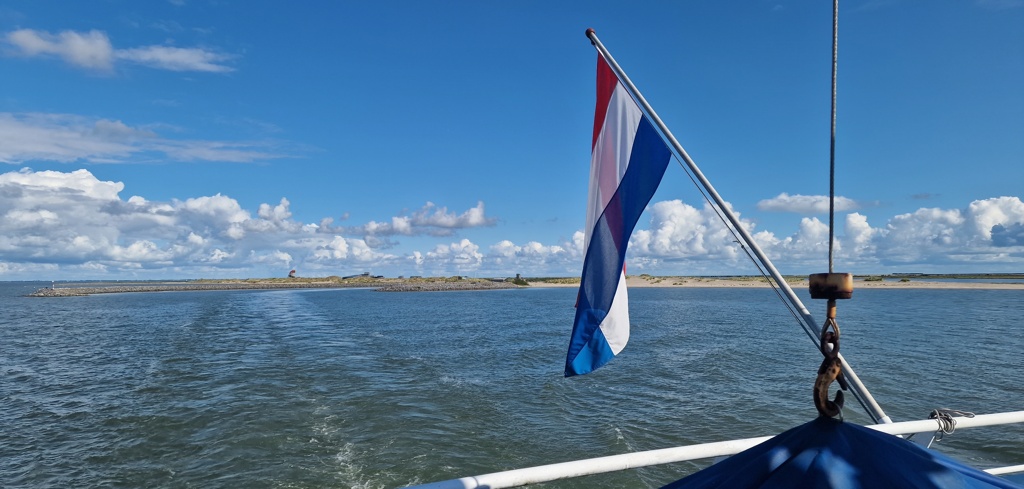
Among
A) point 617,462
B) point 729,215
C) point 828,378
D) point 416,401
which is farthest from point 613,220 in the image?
point 416,401

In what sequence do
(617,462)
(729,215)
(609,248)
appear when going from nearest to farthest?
1. (617,462)
2. (729,215)
3. (609,248)

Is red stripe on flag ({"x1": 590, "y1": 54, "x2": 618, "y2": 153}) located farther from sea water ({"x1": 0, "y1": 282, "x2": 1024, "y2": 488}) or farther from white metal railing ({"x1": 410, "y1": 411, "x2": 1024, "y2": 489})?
sea water ({"x1": 0, "y1": 282, "x2": 1024, "y2": 488})

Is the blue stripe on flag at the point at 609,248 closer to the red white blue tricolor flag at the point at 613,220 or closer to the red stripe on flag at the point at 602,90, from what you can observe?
the red white blue tricolor flag at the point at 613,220

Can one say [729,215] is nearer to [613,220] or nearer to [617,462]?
[613,220]

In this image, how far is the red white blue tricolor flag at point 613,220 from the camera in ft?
21.0

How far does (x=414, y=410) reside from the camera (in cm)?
1825

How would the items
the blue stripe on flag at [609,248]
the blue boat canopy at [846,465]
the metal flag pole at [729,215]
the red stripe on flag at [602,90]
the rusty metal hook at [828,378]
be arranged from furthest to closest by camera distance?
1. the red stripe on flag at [602,90]
2. the blue stripe on flag at [609,248]
3. the metal flag pole at [729,215]
4. the rusty metal hook at [828,378]
5. the blue boat canopy at [846,465]

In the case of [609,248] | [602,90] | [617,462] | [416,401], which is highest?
[602,90]

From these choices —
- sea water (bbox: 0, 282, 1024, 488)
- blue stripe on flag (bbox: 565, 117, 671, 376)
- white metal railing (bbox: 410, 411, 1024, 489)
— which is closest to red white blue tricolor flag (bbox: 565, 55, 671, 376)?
blue stripe on flag (bbox: 565, 117, 671, 376)

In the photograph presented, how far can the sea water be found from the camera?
13406 mm

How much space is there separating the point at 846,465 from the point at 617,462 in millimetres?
2192

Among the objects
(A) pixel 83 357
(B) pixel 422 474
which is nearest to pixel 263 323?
(A) pixel 83 357

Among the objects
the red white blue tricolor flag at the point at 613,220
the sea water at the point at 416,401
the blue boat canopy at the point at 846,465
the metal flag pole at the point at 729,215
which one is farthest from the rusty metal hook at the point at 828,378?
the sea water at the point at 416,401

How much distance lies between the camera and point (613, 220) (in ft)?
22.0
